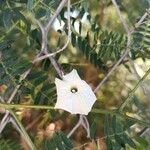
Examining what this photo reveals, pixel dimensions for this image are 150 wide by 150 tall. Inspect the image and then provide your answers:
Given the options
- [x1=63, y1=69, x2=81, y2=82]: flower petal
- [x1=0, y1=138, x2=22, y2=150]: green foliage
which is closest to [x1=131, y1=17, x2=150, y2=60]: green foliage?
[x1=63, y1=69, x2=81, y2=82]: flower petal

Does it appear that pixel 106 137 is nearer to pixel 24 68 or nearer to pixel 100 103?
pixel 24 68

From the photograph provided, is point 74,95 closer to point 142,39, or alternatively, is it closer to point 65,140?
point 65,140

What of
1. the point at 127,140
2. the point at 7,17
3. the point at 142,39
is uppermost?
the point at 7,17

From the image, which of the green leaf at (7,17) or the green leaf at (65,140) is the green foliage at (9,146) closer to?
the green leaf at (65,140)

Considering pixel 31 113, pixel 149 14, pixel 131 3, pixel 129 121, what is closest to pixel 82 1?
pixel 149 14

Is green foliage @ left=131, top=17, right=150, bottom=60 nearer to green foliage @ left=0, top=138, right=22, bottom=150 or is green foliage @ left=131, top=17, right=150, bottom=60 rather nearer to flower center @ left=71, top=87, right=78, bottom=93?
flower center @ left=71, top=87, right=78, bottom=93

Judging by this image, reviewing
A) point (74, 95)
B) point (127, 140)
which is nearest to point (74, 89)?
point (74, 95)

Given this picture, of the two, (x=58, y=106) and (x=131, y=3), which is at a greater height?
(x=58, y=106)

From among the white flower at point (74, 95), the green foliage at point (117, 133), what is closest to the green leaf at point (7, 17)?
→ the white flower at point (74, 95)
